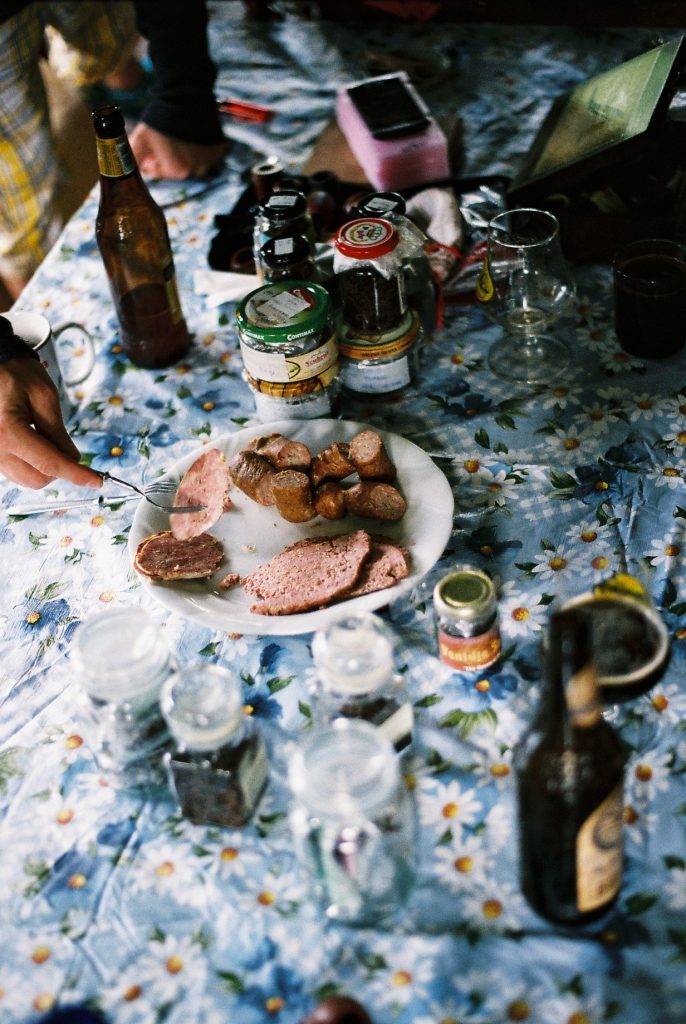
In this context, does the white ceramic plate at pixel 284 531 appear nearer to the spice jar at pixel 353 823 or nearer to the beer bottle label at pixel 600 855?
the spice jar at pixel 353 823

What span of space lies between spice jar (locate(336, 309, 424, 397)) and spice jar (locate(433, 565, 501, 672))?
407 millimetres

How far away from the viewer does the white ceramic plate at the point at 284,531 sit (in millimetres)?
989

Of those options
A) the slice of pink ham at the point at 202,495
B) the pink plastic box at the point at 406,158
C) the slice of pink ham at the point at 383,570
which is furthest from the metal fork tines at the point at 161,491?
the pink plastic box at the point at 406,158

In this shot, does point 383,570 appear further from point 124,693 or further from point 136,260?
point 136,260

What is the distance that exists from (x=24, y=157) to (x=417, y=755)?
1.76m

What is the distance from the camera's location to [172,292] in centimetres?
137

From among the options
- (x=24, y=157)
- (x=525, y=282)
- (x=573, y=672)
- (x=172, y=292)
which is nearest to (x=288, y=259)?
(x=172, y=292)

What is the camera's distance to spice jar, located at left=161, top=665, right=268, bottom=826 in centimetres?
75

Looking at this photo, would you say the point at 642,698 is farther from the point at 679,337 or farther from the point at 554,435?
the point at 679,337

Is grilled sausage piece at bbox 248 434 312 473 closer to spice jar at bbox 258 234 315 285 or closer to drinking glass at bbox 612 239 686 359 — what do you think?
spice jar at bbox 258 234 315 285

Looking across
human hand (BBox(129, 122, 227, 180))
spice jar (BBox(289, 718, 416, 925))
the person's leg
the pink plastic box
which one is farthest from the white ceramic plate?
the person's leg

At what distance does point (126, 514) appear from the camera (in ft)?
3.95

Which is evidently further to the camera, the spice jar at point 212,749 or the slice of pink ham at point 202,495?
the slice of pink ham at point 202,495

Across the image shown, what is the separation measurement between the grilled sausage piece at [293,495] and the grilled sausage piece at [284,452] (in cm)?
2
